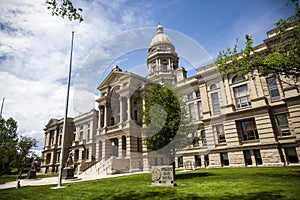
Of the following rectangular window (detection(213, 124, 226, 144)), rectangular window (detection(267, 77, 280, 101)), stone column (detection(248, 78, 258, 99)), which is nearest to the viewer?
rectangular window (detection(267, 77, 280, 101))

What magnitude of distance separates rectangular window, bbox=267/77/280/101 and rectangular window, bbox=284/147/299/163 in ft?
20.0

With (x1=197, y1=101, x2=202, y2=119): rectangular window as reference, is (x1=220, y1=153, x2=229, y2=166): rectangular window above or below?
below

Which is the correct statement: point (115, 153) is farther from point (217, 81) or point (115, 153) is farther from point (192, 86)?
point (217, 81)

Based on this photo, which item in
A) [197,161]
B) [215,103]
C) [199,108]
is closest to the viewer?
[215,103]

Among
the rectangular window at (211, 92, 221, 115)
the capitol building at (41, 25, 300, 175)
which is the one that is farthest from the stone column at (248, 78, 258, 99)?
the rectangular window at (211, 92, 221, 115)

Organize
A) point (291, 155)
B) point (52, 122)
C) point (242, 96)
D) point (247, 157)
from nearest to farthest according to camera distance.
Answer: point (291, 155)
point (247, 157)
point (242, 96)
point (52, 122)

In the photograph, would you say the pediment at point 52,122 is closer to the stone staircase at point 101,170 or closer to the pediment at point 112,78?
the pediment at point 112,78

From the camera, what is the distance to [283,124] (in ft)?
73.5

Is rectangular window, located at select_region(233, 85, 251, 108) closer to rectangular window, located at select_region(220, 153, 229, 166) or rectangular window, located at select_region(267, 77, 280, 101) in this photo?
rectangular window, located at select_region(267, 77, 280, 101)

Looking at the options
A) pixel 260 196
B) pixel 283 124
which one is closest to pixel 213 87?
pixel 283 124

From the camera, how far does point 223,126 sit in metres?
26.8

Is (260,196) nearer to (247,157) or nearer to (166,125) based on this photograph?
(166,125)

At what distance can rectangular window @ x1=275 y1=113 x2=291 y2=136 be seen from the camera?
72.5ft

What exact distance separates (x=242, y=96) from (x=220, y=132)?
5.90m
